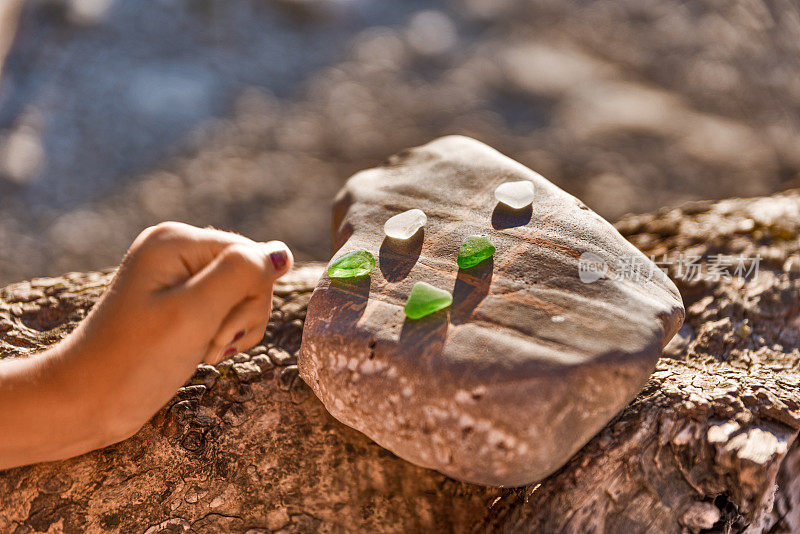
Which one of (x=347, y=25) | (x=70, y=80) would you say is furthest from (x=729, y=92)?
(x=70, y=80)

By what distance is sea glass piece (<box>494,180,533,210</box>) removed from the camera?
1316 mm

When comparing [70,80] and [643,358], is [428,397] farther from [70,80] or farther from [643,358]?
[70,80]

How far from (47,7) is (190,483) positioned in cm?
281

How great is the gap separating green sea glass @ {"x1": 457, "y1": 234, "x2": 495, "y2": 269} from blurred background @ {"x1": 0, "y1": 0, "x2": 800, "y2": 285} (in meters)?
1.27

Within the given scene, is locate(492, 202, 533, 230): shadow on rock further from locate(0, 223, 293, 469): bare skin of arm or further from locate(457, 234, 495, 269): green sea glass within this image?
locate(0, 223, 293, 469): bare skin of arm

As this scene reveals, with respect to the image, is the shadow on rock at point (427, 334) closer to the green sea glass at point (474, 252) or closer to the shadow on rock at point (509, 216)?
the green sea glass at point (474, 252)

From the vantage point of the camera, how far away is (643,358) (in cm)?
108

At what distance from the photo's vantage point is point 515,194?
1.33m

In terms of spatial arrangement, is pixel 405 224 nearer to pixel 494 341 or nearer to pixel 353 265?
pixel 353 265

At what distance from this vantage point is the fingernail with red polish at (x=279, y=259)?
1.22 metres

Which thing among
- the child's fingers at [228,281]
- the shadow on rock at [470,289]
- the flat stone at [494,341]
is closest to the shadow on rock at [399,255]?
the flat stone at [494,341]

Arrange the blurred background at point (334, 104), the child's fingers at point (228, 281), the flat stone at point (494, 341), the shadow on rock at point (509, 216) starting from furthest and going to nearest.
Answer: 1. the blurred background at point (334, 104)
2. the shadow on rock at point (509, 216)
3. the child's fingers at point (228, 281)
4. the flat stone at point (494, 341)

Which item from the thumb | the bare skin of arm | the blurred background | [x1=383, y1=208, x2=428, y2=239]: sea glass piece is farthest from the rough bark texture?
the blurred background

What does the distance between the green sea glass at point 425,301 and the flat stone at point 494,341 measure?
15 mm
